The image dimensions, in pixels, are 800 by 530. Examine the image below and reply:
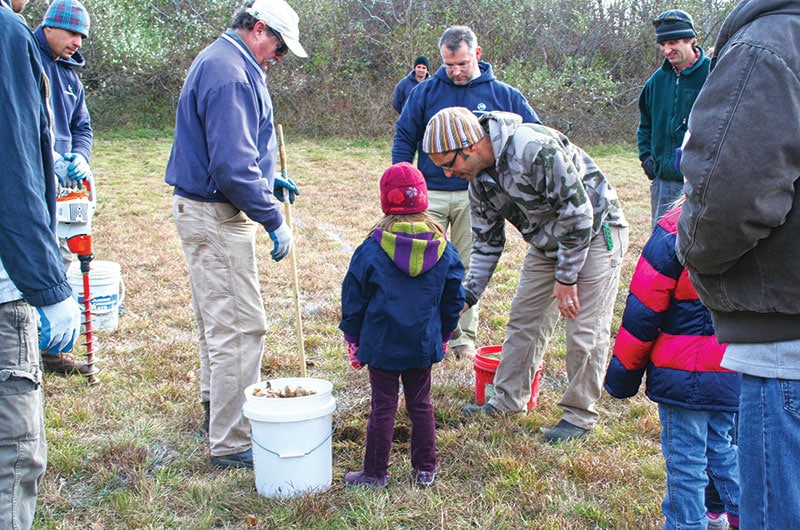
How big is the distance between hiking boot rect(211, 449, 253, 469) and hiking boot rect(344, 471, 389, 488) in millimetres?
541

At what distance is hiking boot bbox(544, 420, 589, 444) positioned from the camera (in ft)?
12.5

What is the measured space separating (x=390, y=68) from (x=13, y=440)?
1822 cm

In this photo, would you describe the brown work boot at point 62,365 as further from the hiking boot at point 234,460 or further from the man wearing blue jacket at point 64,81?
the hiking boot at point 234,460

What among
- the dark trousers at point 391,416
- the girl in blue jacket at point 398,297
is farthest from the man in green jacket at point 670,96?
the dark trousers at point 391,416

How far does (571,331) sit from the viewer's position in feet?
12.6

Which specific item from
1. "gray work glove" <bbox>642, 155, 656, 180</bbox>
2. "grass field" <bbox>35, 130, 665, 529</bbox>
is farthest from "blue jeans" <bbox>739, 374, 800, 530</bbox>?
"gray work glove" <bbox>642, 155, 656, 180</bbox>

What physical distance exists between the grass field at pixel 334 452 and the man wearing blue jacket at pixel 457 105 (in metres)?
0.76

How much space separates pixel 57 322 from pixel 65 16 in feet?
10.7

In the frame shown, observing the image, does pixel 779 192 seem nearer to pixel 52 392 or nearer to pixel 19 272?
pixel 19 272

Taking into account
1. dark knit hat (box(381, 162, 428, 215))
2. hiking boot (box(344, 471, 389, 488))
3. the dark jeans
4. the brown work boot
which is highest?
dark knit hat (box(381, 162, 428, 215))

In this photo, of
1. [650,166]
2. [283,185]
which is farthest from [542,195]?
[650,166]

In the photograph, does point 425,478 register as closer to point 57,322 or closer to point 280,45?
point 57,322

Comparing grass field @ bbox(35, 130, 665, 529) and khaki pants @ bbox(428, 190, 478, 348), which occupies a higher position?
khaki pants @ bbox(428, 190, 478, 348)

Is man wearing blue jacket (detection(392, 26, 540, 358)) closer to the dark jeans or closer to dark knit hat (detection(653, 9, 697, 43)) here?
dark knit hat (detection(653, 9, 697, 43))
